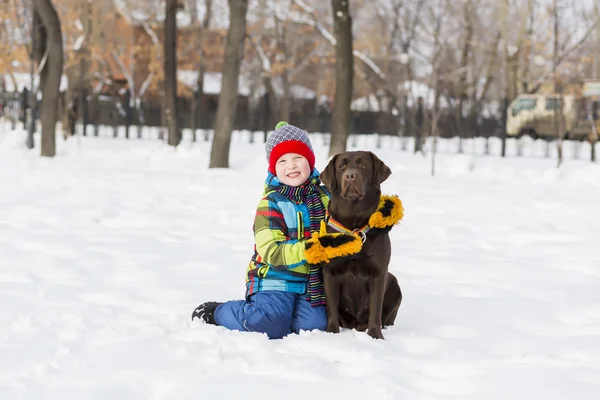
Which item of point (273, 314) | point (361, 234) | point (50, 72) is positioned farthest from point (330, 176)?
point (50, 72)

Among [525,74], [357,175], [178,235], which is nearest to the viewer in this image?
[357,175]

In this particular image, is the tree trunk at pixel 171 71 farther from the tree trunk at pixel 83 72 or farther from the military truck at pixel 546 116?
the military truck at pixel 546 116

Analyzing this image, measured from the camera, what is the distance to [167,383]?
3570 mm

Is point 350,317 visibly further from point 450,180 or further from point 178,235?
point 450,180

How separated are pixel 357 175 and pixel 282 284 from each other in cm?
90

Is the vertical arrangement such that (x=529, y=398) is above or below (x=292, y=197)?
below

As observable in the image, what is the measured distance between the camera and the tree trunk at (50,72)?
57.4ft

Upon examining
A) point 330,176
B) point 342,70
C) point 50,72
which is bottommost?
point 330,176

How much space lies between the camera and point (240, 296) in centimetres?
585

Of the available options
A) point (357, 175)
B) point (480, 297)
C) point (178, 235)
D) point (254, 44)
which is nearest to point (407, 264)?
point (480, 297)

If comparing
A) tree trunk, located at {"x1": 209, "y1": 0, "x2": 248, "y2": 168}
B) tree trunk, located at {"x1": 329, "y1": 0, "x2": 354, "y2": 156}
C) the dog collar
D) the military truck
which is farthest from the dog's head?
the military truck

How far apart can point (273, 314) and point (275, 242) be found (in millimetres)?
404

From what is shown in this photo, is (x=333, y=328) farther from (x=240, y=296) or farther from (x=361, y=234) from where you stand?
(x=240, y=296)

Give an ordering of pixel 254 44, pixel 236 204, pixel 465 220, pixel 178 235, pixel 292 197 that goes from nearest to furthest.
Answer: pixel 292 197 → pixel 178 235 → pixel 465 220 → pixel 236 204 → pixel 254 44
